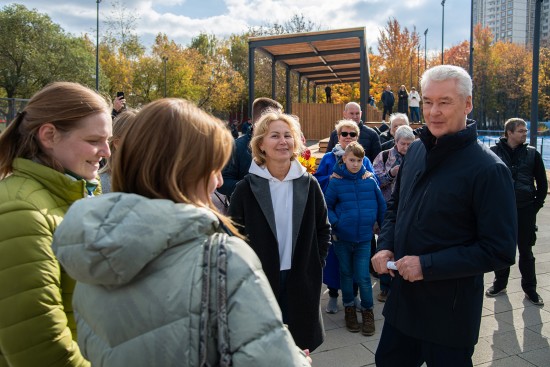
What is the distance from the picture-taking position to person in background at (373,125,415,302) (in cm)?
520

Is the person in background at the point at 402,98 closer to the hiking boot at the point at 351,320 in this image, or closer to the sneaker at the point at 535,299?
the sneaker at the point at 535,299

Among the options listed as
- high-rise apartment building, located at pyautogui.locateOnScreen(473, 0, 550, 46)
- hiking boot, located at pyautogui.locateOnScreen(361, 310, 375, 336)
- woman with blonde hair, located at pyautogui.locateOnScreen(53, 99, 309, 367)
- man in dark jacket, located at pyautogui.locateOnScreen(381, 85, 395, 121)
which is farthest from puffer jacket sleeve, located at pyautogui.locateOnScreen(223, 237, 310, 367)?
high-rise apartment building, located at pyautogui.locateOnScreen(473, 0, 550, 46)

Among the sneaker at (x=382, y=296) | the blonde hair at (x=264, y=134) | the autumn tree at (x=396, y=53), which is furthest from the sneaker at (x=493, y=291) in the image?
Result: the autumn tree at (x=396, y=53)

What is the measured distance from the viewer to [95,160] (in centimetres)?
180

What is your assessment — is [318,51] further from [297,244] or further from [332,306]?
[297,244]

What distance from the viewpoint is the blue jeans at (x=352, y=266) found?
4.49 metres

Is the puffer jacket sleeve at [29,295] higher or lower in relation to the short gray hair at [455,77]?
lower

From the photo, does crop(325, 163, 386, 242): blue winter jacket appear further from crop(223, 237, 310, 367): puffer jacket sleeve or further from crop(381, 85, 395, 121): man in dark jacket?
crop(381, 85, 395, 121): man in dark jacket

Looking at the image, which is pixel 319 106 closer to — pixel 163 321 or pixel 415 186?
pixel 415 186

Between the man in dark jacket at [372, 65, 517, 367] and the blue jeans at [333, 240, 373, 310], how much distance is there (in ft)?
6.29

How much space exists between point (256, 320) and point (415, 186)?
1703 millimetres

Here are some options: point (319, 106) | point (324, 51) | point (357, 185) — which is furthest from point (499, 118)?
point (357, 185)

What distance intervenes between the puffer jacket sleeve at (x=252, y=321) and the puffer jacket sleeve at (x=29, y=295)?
0.69m

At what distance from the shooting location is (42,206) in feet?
4.83
